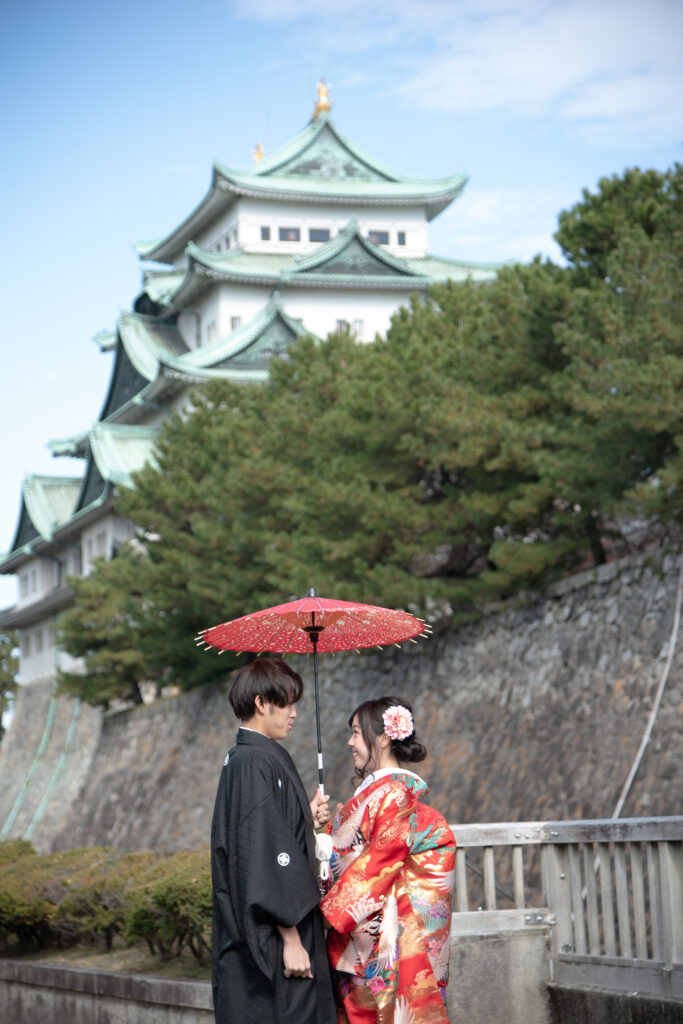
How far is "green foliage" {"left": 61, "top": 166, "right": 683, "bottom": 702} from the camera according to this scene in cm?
1290

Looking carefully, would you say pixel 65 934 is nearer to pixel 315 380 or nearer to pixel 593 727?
pixel 593 727

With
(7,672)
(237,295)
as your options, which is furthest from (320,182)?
(7,672)

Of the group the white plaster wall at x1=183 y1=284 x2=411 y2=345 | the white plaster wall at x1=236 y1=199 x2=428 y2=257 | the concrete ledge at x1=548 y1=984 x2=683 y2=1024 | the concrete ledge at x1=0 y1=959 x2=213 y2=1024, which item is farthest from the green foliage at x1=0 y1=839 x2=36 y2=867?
the white plaster wall at x1=236 y1=199 x2=428 y2=257

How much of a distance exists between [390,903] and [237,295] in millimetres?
32092

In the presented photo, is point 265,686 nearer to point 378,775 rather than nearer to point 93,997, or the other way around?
point 378,775

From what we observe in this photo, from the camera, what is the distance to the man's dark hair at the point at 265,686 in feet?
14.8

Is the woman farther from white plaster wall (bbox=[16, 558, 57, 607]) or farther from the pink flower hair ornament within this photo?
white plaster wall (bbox=[16, 558, 57, 607])

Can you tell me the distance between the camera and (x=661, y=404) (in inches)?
475

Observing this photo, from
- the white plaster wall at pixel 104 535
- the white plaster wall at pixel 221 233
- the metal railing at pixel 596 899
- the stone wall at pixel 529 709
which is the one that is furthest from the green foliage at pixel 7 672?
the metal railing at pixel 596 899

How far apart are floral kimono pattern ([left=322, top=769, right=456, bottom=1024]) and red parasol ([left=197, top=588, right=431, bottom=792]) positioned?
23.5 inches

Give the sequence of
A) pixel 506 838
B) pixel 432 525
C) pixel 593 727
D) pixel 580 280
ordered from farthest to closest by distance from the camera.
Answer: pixel 432 525
pixel 580 280
pixel 593 727
pixel 506 838

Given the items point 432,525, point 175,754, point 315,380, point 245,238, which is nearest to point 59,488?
point 245,238

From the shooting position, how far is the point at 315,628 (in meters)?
5.45

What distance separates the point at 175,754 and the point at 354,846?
2281 centimetres
